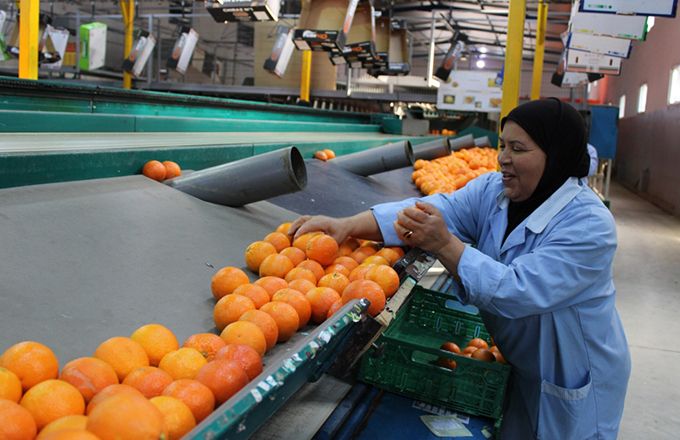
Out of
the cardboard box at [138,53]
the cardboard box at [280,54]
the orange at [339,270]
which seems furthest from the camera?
the cardboard box at [138,53]

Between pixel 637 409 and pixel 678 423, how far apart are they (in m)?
0.23

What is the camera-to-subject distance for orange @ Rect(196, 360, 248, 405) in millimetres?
1105

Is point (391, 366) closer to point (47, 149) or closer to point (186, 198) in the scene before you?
point (186, 198)

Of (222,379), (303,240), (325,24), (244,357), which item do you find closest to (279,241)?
(303,240)

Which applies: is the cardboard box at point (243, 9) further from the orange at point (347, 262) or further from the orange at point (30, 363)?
the orange at point (30, 363)

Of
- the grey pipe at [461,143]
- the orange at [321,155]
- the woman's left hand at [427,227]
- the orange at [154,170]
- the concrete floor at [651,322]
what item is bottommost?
the concrete floor at [651,322]

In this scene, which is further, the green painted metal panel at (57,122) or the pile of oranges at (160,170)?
the green painted metal panel at (57,122)

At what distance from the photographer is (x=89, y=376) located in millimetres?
1081

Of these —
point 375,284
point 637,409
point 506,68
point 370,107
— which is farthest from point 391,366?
point 370,107

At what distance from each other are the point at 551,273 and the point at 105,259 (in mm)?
1295

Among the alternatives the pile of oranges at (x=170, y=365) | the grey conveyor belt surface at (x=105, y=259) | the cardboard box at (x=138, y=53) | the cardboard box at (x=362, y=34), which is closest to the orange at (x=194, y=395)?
the pile of oranges at (x=170, y=365)

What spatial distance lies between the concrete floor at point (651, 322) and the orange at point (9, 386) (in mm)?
3382

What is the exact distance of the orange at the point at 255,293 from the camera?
→ 64.2 inches

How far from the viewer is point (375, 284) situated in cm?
165
